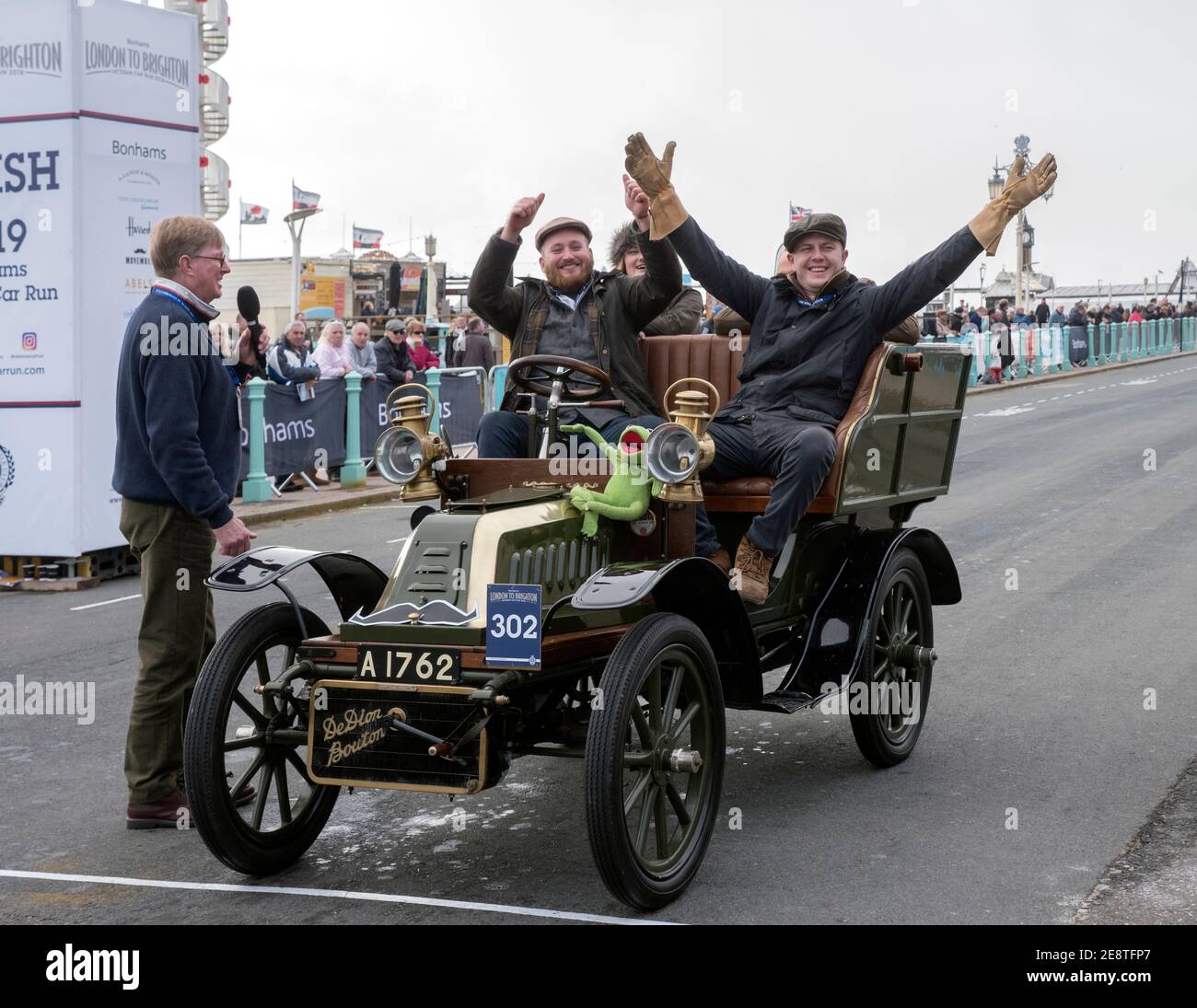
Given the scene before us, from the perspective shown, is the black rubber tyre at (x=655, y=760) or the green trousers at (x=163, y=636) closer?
the black rubber tyre at (x=655, y=760)

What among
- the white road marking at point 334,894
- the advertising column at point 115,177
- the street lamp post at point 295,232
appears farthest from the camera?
the street lamp post at point 295,232

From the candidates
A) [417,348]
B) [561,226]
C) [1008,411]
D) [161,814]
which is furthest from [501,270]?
[1008,411]

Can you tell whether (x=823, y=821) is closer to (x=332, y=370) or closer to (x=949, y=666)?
(x=949, y=666)

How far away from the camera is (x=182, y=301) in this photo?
516 centimetres

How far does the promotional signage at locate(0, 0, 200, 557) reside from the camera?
10430 millimetres

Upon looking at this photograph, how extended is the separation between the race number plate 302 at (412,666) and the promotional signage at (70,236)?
7110mm

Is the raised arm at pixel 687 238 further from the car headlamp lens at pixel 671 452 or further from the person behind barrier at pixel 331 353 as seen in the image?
the person behind barrier at pixel 331 353

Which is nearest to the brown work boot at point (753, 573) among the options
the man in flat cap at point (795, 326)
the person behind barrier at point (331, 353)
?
the man in flat cap at point (795, 326)

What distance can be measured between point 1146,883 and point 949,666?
10.0 feet

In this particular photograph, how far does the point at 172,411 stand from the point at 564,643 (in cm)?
160

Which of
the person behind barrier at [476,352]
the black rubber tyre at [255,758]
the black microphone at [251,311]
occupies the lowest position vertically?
the black rubber tyre at [255,758]

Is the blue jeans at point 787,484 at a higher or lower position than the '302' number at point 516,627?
higher

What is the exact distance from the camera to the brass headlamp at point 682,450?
473 cm

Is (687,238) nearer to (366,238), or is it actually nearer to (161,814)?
(161,814)
